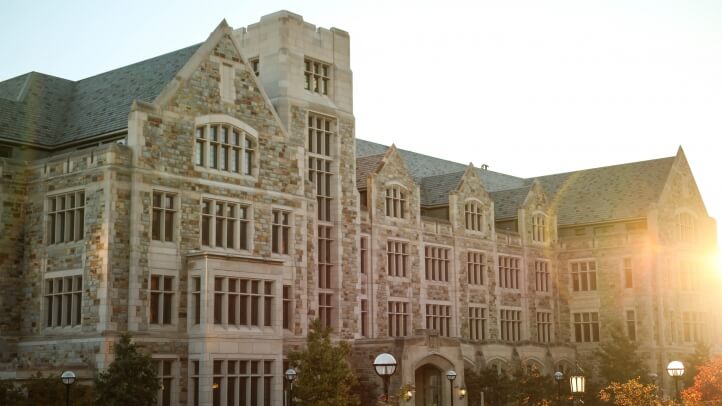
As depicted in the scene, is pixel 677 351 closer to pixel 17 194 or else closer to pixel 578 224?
pixel 578 224

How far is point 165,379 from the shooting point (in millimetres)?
40656

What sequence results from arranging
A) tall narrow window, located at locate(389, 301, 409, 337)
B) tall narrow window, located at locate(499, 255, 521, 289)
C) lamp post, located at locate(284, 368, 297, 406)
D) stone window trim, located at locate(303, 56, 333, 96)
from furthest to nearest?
tall narrow window, located at locate(499, 255, 521, 289), tall narrow window, located at locate(389, 301, 409, 337), stone window trim, located at locate(303, 56, 333, 96), lamp post, located at locate(284, 368, 297, 406)

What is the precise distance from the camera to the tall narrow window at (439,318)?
60.9 metres

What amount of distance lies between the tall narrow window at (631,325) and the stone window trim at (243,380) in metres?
35.0

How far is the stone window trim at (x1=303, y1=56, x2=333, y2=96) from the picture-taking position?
5219 centimetres

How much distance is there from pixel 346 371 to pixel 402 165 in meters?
19.9

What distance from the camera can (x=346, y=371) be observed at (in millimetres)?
42406

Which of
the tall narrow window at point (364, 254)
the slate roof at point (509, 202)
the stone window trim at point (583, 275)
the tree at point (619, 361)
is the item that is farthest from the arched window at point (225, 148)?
the stone window trim at point (583, 275)

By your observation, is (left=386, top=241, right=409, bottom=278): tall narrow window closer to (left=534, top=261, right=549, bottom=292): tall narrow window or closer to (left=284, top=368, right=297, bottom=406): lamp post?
(left=284, top=368, right=297, bottom=406): lamp post

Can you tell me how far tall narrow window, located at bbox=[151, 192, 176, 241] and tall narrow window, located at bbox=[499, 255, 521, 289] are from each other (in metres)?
31.2

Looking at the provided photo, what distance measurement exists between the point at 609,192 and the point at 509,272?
12915 millimetres

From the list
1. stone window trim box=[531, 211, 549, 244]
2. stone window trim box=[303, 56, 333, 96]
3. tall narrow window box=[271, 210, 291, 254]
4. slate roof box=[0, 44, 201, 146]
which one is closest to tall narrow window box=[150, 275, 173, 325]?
tall narrow window box=[271, 210, 291, 254]

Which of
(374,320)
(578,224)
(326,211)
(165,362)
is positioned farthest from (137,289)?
(578,224)

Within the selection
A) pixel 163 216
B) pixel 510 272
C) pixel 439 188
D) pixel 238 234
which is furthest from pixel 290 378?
pixel 510 272
